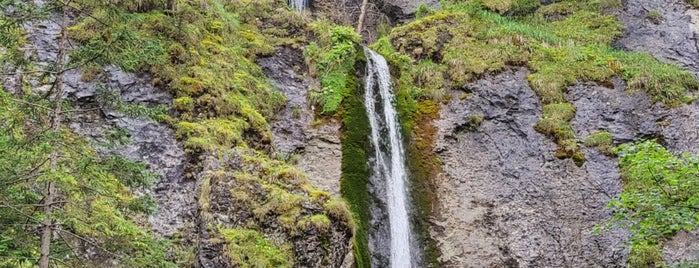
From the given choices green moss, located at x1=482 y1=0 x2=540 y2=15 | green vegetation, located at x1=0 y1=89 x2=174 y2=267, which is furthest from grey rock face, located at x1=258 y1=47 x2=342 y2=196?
green moss, located at x1=482 y1=0 x2=540 y2=15

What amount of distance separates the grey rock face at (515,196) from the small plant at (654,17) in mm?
6241

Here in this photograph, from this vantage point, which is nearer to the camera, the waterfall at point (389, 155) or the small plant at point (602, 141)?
the waterfall at point (389, 155)

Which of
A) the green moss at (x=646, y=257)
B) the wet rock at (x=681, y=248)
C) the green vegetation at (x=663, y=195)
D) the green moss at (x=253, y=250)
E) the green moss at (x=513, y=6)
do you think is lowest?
the green moss at (x=646, y=257)

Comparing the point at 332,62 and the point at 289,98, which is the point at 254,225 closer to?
the point at 289,98

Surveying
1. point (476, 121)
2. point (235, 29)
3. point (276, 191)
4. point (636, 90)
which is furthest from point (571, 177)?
point (235, 29)

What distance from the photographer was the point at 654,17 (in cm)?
1688

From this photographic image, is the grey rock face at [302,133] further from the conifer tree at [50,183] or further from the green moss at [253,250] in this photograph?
the conifer tree at [50,183]

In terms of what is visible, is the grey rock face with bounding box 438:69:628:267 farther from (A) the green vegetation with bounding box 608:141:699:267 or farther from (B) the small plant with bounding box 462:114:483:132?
(A) the green vegetation with bounding box 608:141:699:267

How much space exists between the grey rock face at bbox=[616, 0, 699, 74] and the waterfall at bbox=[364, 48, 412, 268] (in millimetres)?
8067

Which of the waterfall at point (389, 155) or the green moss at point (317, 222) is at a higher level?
the green moss at point (317, 222)

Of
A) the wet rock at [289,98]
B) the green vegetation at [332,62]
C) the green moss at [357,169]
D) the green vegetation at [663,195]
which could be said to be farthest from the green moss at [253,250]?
the green vegetation at [332,62]

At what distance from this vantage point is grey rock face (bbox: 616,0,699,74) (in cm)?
1569

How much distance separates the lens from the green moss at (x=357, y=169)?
1018cm

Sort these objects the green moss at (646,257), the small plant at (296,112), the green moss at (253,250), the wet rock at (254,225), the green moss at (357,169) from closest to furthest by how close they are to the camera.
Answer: the green moss at (253,250) → the wet rock at (254,225) → the green moss at (357,169) → the green moss at (646,257) → the small plant at (296,112)
